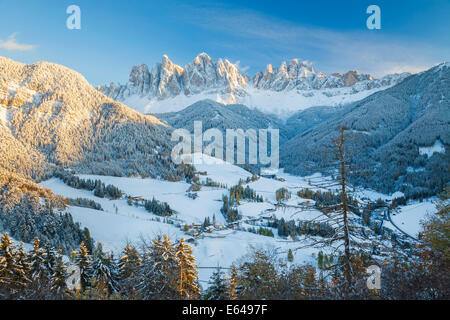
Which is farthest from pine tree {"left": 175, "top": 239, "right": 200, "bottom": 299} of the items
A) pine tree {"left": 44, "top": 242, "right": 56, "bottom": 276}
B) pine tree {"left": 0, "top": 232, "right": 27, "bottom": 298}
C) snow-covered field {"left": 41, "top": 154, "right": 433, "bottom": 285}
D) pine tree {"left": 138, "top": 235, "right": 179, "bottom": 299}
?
pine tree {"left": 44, "top": 242, "right": 56, "bottom": 276}

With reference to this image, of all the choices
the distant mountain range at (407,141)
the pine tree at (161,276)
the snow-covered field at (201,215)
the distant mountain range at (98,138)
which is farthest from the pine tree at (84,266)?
the distant mountain range at (98,138)

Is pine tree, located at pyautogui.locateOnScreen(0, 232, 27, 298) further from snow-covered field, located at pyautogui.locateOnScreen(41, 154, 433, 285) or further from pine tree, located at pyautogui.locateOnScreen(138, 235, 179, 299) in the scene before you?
snow-covered field, located at pyautogui.locateOnScreen(41, 154, 433, 285)

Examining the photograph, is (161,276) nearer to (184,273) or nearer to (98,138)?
(184,273)

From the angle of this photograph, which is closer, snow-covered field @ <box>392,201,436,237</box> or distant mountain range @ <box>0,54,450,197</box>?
snow-covered field @ <box>392,201,436,237</box>

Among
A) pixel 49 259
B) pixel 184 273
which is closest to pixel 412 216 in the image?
pixel 184 273

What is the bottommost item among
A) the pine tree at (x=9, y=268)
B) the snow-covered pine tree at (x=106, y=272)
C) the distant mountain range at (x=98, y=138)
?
the snow-covered pine tree at (x=106, y=272)

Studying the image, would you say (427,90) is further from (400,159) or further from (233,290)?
(233,290)

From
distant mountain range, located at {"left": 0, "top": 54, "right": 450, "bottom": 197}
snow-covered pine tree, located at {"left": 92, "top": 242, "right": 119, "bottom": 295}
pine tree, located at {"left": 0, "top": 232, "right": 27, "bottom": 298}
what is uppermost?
distant mountain range, located at {"left": 0, "top": 54, "right": 450, "bottom": 197}

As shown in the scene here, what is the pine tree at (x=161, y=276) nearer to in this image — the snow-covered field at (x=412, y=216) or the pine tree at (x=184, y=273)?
the pine tree at (x=184, y=273)
